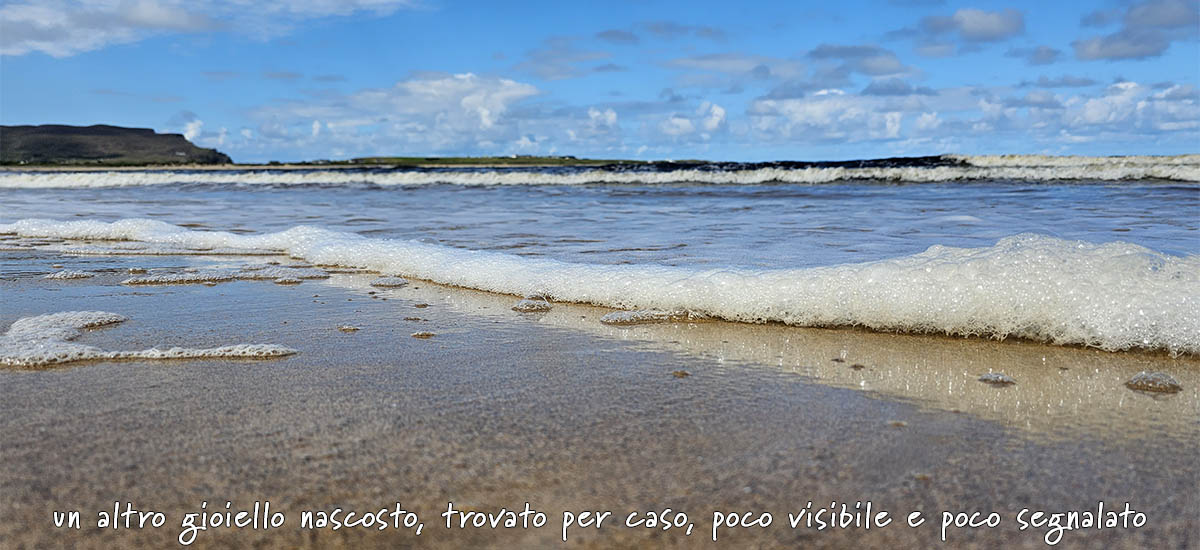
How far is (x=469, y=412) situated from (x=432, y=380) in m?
0.32

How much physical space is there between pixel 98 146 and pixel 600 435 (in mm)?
78293

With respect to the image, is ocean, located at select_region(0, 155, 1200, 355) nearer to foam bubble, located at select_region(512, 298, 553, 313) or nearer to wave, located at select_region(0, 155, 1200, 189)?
foam bubble, located at select_region(512, 298, 553, 313)

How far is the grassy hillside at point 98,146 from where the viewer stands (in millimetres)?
61281

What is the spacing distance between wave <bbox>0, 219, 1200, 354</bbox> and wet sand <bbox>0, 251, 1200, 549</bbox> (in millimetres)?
118

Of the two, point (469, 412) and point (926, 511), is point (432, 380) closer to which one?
point (469, 412)

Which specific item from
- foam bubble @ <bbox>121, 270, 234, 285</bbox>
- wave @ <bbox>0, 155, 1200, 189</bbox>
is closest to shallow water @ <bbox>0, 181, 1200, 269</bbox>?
foam bubble @ <bbox>121, 270, 234, 285</bbox>

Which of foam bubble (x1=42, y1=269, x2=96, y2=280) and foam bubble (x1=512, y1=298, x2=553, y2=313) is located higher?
foam bubble (x1=42, y1=269, x2=96, y2=280)

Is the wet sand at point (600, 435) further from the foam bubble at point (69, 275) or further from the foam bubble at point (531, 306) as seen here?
the foam bubble at point (69, 275)

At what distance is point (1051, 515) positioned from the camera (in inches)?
50.4

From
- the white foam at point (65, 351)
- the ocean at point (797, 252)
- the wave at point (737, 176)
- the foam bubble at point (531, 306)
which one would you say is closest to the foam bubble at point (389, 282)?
the ocean at point (797, 252)

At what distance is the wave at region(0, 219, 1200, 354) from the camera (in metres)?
2.51

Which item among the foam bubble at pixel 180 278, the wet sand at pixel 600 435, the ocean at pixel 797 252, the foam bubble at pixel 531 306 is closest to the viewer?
the wet sand at pixel 600 435

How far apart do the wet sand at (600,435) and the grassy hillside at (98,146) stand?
6141 centimetres

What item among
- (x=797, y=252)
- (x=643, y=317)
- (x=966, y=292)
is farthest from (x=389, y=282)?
(x=966, y=292)
